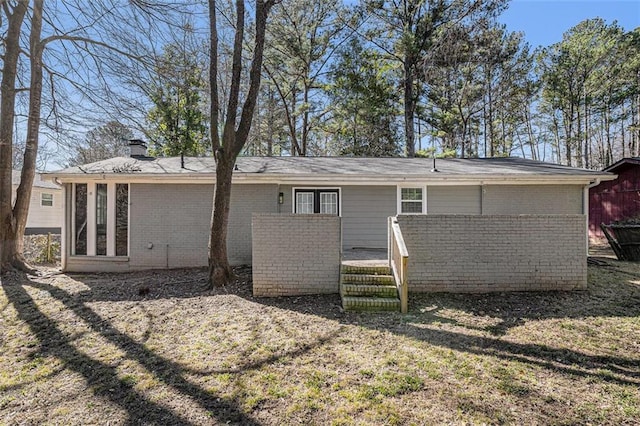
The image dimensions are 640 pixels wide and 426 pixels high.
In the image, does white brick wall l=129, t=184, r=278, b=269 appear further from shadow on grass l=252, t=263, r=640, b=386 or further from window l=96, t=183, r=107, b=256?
shadow on grass l=252, t=263, r=640, b=386

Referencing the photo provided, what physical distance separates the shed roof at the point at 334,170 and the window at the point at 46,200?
38.1 ft

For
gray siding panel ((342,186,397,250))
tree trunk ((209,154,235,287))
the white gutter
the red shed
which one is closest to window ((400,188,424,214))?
gray siding panel ((342,186,397,250))

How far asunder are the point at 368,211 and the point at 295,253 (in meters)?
3.93

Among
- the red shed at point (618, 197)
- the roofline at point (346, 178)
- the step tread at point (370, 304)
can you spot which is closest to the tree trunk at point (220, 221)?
the roofline at point (346, 178)

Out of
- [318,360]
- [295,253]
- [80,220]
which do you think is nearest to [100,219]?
[80,220]

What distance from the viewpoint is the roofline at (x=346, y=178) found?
8.48 meters

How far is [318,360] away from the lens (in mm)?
3834

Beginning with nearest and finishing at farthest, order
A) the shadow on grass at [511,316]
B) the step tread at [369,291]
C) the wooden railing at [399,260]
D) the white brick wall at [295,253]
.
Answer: the shadow on grass at [511,316] < the wooden railing at [399,260] < the step tread at [369,291] < the white brick wall at [295,253]

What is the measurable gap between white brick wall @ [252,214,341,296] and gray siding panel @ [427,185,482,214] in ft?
14.6

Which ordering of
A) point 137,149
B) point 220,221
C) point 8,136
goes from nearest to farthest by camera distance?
1. point 220,221
2. point 8,136
3. point 137,149

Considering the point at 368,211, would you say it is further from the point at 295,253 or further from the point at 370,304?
the point at 370,304

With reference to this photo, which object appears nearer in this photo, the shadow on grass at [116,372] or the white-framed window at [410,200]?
→ the shadow on grass at [116,372]

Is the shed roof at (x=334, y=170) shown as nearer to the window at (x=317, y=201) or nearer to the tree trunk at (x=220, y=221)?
the window at (x=317, y=201)

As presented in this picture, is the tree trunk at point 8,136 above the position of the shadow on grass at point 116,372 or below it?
above
